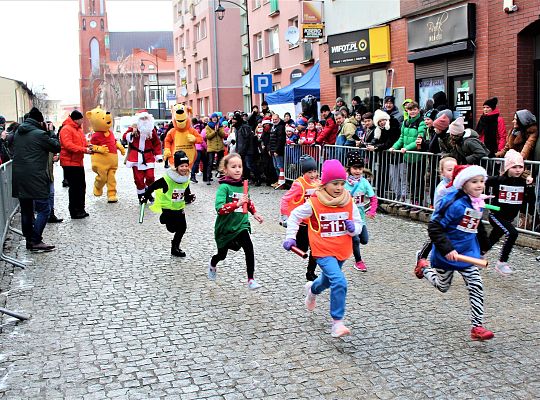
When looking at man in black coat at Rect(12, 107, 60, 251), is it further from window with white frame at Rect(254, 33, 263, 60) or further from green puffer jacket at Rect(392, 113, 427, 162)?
window with white frame at Rect(254, 33, 263, 60)

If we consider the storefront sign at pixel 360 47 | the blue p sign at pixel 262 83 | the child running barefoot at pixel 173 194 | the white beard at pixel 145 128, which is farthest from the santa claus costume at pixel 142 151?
the blue p sign at pixel 262 83

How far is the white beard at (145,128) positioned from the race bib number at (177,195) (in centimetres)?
617

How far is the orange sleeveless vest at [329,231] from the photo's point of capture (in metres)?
5.88

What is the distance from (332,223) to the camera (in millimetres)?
5910

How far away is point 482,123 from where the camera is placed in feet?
37.4

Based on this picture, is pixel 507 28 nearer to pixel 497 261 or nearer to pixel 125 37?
pixel 497 261

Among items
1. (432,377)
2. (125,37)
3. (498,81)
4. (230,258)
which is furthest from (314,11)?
(125,37)

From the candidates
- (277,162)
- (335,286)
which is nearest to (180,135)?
(277,162)

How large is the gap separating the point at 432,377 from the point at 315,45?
25.5 m

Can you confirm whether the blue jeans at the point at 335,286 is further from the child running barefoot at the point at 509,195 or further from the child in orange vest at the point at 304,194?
the child running barefoot at the point at 509,195

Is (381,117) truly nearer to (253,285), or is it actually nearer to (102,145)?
(102,145)

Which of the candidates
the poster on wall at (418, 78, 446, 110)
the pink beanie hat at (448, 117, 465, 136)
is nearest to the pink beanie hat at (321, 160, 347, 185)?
the pink beanie hat at (448, 117, 465, 136)

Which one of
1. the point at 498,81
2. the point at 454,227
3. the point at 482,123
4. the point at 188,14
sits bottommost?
the point at 454,227

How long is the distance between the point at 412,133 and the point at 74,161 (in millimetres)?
6282
